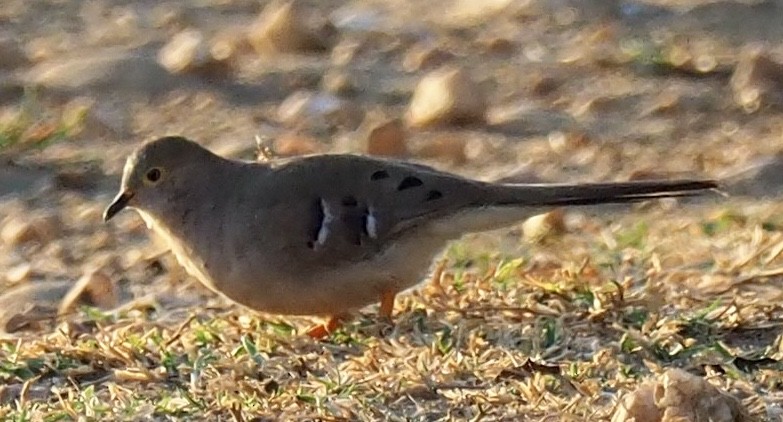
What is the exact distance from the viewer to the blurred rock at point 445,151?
26.8ft

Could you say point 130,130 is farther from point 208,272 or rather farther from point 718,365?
point 718,365

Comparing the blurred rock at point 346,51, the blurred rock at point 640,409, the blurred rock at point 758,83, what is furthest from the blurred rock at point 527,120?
the blurred rock at point 640,409

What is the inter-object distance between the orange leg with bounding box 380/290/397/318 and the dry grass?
0.04m

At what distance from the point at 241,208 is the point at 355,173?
0.34 metres

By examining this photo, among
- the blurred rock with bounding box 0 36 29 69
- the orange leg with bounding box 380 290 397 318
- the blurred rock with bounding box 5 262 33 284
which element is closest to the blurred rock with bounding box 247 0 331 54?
the blurred rock with bounding box 0 36 29 69

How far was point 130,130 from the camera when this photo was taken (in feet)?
29.4

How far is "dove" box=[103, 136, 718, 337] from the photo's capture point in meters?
5.72

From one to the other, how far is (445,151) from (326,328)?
263 cm

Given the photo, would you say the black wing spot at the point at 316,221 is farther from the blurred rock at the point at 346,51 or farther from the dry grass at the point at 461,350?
the blurred rock at the point at 346,51

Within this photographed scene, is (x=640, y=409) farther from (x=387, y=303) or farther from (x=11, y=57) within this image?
(x=11, y=57)

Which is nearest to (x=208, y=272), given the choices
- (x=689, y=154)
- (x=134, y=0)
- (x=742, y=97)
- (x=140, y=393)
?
(x=140, y=393)

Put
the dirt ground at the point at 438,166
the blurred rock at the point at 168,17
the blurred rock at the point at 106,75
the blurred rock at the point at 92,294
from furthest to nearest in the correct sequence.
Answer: the blurred rock at the point at 168,17 < the blurred rock at the point at 106,75 < the blurred rock at the point at 92,294 < the dirt ground at the point at 438,166

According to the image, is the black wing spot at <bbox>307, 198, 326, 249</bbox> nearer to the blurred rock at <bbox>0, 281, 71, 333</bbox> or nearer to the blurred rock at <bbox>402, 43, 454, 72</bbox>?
the blurred rock at <bbox>0, 281, 71, 333</bbox>

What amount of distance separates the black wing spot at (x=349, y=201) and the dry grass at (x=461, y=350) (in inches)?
12.2
